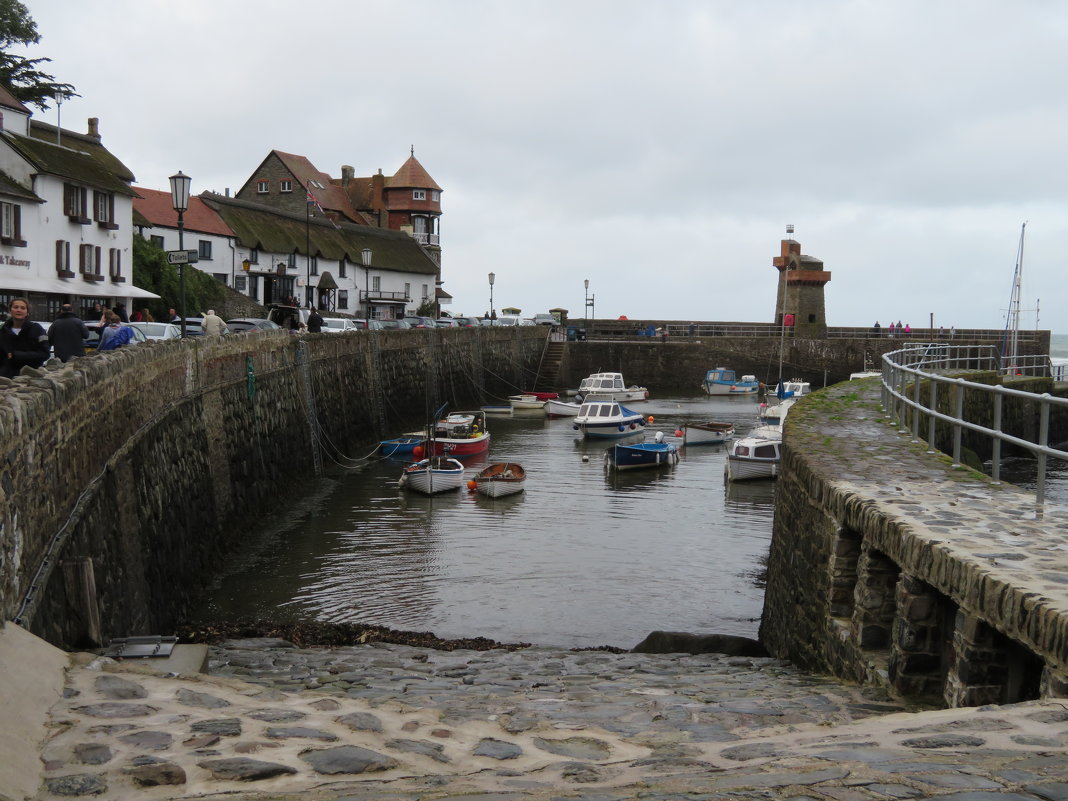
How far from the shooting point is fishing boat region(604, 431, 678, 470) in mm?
36844

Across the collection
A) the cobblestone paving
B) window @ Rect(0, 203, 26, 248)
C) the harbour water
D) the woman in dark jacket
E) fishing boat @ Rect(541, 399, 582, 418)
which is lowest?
the harbour water

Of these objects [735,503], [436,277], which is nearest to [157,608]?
[735,503]

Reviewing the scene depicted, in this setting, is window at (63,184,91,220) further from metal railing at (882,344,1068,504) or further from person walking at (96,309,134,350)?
metal railing at (882,344,1068,504)

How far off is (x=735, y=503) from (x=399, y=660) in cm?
2003

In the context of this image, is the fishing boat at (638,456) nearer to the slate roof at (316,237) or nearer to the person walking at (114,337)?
the person walking at (114,337)

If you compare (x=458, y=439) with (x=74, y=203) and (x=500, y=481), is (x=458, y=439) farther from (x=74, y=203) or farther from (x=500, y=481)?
(x=74, y=203)

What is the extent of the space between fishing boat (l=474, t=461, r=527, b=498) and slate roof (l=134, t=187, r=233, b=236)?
3476cm

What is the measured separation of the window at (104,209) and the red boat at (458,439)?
54.2 feet

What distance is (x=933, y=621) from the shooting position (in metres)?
7.30

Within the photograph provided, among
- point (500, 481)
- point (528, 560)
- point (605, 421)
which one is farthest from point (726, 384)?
point (528, 560)

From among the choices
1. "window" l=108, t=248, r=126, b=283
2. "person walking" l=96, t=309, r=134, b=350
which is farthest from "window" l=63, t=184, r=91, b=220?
"person walking" l=96, t=309, r=134, b=350

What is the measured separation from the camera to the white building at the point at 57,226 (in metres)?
38.1

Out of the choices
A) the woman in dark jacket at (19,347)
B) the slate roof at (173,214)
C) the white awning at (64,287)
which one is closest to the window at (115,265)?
the white awning at (64,287)

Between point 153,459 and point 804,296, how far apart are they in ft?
209
